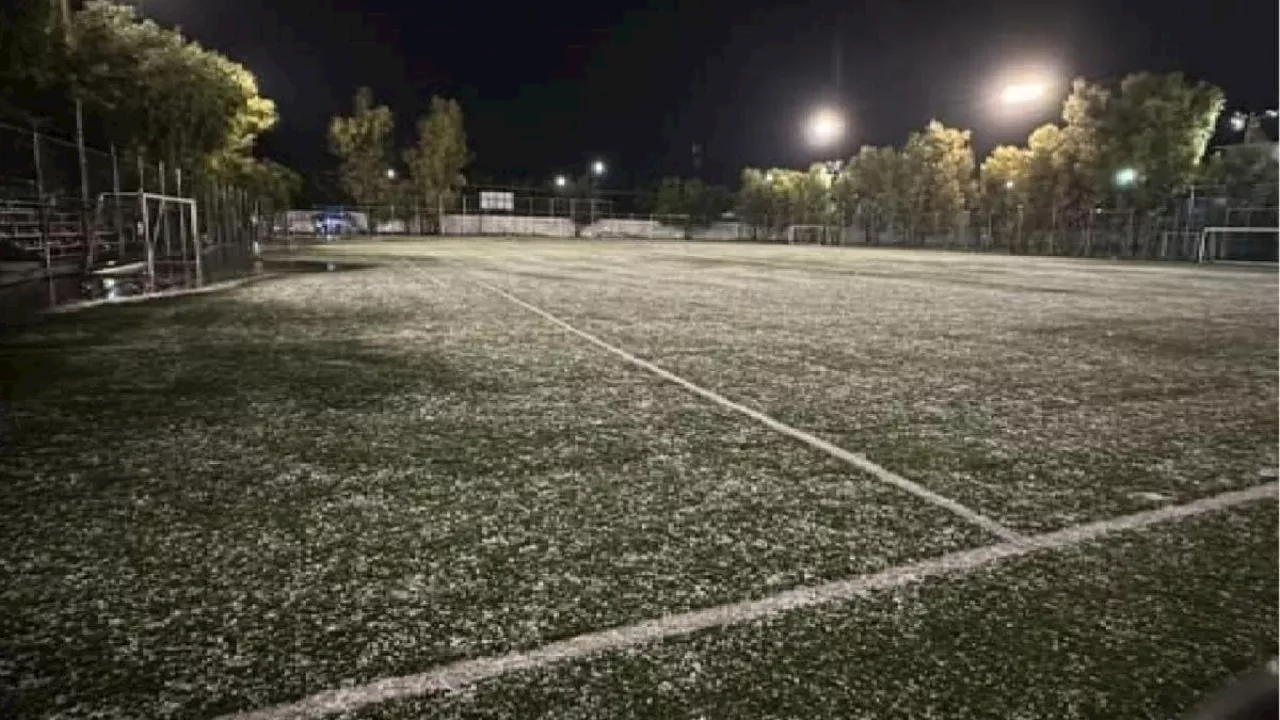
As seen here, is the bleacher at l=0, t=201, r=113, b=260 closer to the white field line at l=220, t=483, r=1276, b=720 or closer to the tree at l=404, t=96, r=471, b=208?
the white field line at l=220, t=483, r=1276, b=720

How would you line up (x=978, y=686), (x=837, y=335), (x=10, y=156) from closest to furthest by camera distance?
(x=978, y=686)
(x=837, y=335)
(x=10, y=156)

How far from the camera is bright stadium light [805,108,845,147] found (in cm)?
5369

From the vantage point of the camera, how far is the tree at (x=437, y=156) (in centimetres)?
5184

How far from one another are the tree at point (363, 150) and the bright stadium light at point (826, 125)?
88.6 feet

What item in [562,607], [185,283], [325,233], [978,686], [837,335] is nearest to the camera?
[978,686]

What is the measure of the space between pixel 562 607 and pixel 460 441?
5.08 feet

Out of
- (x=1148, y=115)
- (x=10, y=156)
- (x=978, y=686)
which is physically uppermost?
(x=1148, y=115)

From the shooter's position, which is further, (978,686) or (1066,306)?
(1066,306)

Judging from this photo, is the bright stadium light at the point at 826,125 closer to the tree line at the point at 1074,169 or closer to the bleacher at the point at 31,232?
the tree line at the point at 1074,169

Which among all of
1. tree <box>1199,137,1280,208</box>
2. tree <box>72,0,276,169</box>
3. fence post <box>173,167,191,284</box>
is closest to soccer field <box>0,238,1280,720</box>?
fence post <box>173,167,191,284</box>

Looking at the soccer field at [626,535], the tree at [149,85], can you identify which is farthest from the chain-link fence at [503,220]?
the soccer field at [626,535]

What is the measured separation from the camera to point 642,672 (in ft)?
5.33

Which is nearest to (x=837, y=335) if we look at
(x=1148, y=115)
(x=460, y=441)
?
(x=460, y=441)

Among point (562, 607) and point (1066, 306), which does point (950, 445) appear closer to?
point (562, 607)
